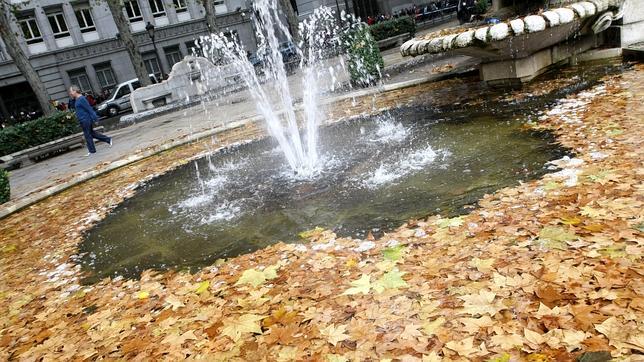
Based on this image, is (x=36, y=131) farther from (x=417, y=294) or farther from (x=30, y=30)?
(x=30, y=30)

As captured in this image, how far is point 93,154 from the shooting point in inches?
469

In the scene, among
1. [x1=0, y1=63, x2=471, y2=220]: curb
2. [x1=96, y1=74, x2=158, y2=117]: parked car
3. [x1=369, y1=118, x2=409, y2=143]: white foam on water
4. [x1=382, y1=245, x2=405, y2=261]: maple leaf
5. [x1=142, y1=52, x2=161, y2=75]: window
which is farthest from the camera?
[x1=142, y1=52, x2=161, y2=75]: window

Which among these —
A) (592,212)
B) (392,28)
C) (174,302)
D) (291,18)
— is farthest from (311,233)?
(291,18)

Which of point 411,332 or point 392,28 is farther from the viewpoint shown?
point 392,28

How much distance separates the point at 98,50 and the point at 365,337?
38.1 m

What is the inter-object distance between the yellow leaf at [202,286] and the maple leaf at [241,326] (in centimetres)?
60

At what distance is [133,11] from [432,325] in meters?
40.4

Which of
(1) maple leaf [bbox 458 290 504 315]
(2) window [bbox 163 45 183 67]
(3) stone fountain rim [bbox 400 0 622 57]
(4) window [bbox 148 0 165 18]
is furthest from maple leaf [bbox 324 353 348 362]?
(4) window [bbox 148 0 165 18]

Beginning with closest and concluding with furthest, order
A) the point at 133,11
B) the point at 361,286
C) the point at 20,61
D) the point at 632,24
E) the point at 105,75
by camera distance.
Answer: the point at 361,286, the point at 632,24, the point at 20,61, the point at 105,75, the point at 133,11

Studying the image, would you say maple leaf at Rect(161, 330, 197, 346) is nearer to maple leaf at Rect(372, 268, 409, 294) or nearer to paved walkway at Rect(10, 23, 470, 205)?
maple leaf at Rect(372, 268, 409, 294)

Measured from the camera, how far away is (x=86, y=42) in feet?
109

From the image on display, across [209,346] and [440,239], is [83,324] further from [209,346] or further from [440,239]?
[440,239]

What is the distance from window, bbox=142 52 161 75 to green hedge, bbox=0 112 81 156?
22.0 metres

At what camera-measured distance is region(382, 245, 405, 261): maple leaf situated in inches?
123
